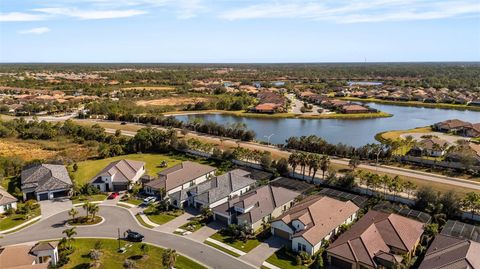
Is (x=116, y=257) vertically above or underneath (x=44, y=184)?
underneath

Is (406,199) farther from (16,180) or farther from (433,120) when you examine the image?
(433,120)

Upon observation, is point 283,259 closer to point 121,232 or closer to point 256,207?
point 256,207

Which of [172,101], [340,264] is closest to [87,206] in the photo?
[340,264]

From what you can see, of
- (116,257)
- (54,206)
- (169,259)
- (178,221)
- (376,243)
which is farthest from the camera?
(54,206)

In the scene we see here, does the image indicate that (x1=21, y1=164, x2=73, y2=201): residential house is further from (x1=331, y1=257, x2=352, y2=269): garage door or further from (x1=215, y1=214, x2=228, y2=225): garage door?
(x1=331, y1=257, x2=352, y2=269): garage door

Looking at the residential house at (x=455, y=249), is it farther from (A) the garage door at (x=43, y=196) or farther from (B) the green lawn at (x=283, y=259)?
(A) the garage door at (x=43, y=196)

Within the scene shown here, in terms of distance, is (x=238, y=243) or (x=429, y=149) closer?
(x=238, y=243)

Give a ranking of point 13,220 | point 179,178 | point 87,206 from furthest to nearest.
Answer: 1. point 179,178
2. point 13,220
3. point 87,206

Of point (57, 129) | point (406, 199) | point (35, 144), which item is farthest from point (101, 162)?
point (406, 199)
